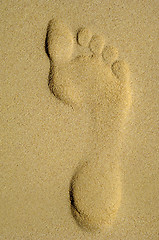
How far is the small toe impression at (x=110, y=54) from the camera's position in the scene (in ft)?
3.10

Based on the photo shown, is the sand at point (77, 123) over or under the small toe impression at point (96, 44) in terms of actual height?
under

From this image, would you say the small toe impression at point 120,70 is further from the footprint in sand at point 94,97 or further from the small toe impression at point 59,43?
the small toe impression at point 59,43

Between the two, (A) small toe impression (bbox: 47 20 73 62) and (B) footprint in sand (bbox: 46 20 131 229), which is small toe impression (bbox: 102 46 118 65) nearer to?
(B) footprint in sand (bbox: 46 20 131 229)

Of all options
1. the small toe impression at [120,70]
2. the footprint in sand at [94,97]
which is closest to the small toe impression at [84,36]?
the footprint in sand at [94,97]

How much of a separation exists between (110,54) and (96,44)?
6 cm

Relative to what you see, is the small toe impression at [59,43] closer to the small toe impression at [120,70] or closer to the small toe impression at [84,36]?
the small toe impression at [84,36]

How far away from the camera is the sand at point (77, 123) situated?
3.16 feet

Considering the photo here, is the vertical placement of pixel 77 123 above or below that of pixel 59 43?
below

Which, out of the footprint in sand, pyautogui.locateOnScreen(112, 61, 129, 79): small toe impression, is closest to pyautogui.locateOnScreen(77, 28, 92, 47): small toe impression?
the footprint in sand

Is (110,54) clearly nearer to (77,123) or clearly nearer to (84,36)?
(84,36)

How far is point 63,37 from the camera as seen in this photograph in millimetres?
958

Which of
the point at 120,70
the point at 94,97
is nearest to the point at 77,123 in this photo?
the point at 94,97

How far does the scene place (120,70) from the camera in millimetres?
955

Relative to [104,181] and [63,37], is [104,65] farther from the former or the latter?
[104,181]
